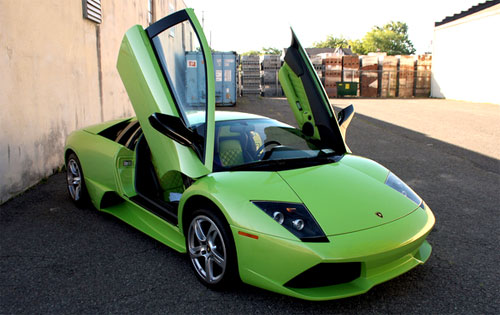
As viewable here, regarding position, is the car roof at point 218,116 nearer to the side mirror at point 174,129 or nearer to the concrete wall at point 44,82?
the side mirror at point 174,129

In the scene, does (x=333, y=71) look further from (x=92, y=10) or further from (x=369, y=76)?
(x=92, y=10)

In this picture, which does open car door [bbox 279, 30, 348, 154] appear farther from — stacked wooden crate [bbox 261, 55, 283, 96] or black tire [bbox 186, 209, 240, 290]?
stacked wooden crate [bbox 261, 55, 283, 96]

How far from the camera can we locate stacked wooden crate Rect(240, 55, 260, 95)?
953 inches

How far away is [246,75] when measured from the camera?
80.6ft

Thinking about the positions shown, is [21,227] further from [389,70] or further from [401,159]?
[389,70]

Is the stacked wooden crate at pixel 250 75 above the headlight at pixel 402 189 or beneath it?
above

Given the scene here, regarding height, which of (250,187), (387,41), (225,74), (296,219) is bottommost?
(296,219)

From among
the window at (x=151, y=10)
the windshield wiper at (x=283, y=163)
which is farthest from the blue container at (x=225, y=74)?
the windshield wiper at (x=283, y=163)

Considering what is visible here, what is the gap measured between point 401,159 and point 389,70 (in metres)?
21.3

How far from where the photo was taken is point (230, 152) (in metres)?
3.35

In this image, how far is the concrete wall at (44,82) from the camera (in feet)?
16.6

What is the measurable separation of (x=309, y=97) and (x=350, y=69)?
24513 mm

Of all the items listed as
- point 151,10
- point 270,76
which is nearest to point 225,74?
point 151,10

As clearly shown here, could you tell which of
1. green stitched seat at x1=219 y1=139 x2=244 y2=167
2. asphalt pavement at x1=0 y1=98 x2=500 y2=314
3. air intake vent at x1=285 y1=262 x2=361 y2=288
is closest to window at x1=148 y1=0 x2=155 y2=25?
asphalt pavement at x1=0 y1=98 x2=500 y2=314
